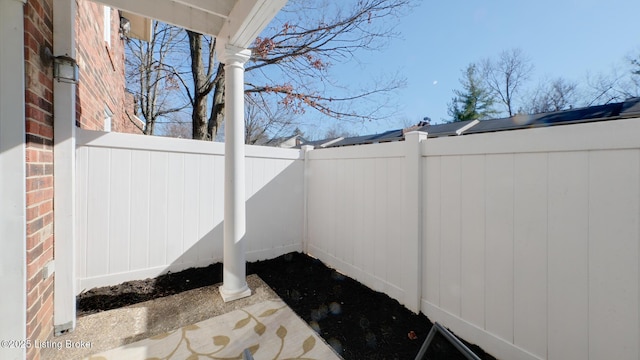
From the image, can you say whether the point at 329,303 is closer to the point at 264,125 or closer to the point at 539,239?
the point at 539,239

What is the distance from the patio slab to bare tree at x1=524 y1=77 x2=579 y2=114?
1380 centimetres

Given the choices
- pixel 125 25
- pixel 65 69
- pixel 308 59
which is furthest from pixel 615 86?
pixel 125 25

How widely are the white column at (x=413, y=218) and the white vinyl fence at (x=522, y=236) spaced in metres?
0.01

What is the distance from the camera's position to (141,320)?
236 centimetres

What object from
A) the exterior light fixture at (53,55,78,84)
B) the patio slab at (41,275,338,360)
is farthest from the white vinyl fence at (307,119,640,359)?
the exterior light fixture at (53,55,78,84)

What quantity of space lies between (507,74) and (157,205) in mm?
18310

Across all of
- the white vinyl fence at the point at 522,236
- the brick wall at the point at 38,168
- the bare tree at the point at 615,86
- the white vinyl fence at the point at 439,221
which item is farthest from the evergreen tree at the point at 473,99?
the brick wall at the point at 38,168

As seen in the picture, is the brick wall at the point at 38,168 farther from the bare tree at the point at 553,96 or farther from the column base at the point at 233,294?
the bare tree at the point at 553,96

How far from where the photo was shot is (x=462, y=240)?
7.07 feet

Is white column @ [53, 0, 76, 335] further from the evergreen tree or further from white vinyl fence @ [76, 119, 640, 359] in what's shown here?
the evergreen tree

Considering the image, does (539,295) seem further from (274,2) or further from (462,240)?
(274,2)

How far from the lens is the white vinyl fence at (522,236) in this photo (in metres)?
1.46

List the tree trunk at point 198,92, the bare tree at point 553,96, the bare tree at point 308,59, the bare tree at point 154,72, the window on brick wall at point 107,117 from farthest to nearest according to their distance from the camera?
the bare tree at point 553,96 → the bare tree at point 154,72 → the tree trunk at point 198,92 → the bare tree at point 308,59 → the window on brick wall at point 107,117

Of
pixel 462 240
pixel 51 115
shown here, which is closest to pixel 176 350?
pixel 51 115
